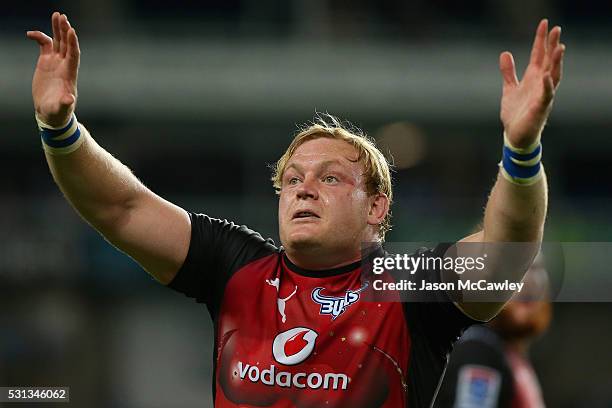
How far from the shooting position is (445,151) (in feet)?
62.1

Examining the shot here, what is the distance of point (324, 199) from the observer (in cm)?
419

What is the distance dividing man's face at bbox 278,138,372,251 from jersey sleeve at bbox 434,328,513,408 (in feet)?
5.46

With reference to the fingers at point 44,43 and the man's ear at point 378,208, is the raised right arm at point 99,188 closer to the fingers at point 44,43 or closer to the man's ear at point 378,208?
the fingers at point 44,43

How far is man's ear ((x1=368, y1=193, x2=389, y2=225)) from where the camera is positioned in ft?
14.4

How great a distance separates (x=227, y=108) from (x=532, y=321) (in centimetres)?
1268

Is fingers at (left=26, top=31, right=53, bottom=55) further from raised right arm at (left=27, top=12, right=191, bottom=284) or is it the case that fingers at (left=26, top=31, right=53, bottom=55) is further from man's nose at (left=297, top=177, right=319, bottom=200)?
man's nose at (left=297, top=177, right=319, bottom=200)

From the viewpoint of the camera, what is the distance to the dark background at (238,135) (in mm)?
15852

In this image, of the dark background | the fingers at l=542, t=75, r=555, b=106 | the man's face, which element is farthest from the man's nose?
the dark background

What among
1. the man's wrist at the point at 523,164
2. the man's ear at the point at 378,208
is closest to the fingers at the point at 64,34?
the man's ear at the point at 378,208

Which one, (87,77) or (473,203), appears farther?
(87,77)

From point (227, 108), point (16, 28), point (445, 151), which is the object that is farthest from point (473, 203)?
point (16, 28)

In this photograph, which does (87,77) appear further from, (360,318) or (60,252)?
(360,318)

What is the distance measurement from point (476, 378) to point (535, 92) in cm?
247

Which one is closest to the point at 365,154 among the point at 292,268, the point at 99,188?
the point at 292,268
